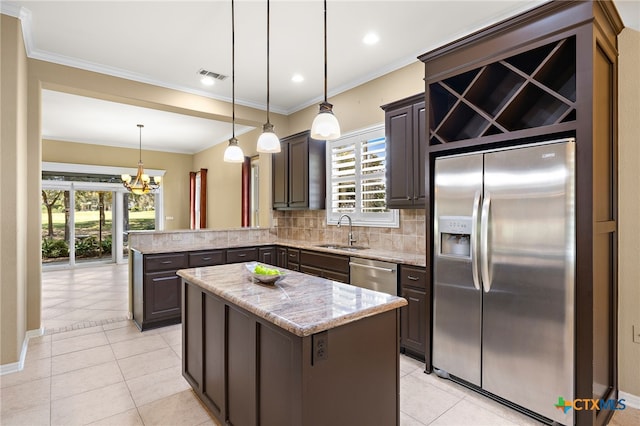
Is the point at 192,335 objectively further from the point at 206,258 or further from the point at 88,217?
the point at 88,217

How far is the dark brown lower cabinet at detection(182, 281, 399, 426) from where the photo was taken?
56.9 inches

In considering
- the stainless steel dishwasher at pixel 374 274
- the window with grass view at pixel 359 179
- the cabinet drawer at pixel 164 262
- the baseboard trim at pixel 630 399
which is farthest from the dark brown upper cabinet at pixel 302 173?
the baseboard trim at pixel 630 399

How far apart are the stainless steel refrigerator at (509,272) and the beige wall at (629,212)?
2.59 feet

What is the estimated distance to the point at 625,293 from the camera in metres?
2.40

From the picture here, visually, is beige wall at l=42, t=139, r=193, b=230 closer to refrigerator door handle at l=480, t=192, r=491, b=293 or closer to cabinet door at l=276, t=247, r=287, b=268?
cabinet door at l=276, t=247, r=287, b=268

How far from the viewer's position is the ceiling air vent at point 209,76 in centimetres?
412

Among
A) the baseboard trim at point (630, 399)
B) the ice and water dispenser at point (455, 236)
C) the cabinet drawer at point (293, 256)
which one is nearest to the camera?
the baseboard trim at point (630, 399)

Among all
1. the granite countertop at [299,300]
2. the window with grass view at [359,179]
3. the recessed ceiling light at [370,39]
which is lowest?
the granite countertop at [299,300]

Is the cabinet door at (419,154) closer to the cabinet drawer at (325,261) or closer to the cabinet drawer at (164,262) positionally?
the cabinet drawer at (325,261)

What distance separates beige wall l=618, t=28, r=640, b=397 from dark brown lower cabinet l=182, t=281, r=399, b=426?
189 centimetres

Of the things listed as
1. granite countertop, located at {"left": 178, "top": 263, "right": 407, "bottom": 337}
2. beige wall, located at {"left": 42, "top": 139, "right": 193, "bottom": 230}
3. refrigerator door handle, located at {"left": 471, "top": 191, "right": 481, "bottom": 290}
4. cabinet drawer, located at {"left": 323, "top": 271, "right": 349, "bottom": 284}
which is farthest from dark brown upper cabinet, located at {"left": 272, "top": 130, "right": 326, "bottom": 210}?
beige wall, located at {"left": 42, "top": 139, "right": 193, "bottom": 230}

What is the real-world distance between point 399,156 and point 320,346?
2468 mm

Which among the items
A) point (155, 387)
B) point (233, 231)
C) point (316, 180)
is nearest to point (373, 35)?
point (316, 180)

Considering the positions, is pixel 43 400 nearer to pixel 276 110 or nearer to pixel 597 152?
pixel 597 152
